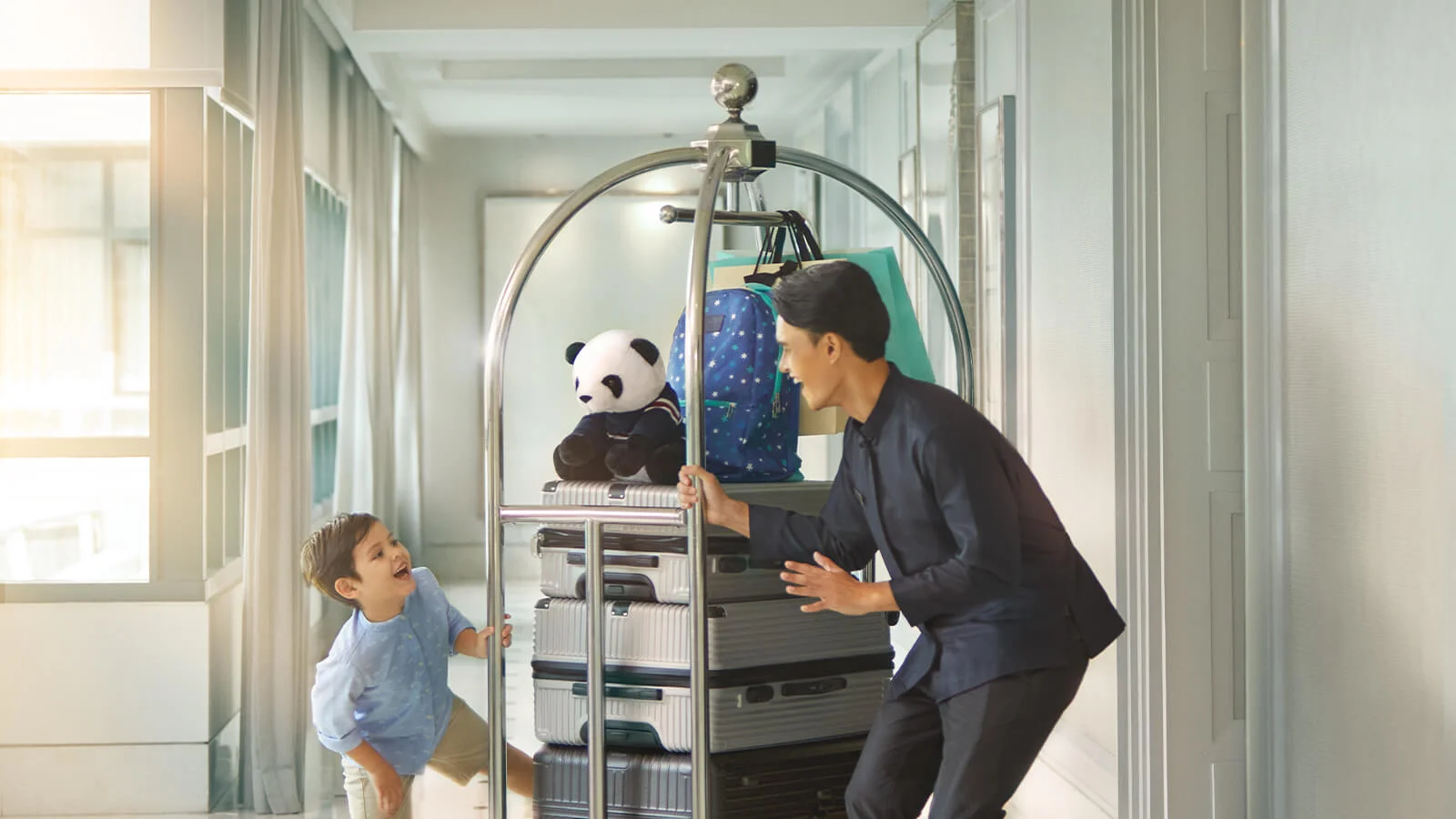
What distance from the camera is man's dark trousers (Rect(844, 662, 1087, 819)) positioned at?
165cm

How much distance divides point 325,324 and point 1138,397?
359 centimetres

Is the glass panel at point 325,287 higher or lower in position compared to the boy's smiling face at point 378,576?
higher

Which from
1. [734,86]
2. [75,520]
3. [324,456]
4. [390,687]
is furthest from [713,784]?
[324,456]

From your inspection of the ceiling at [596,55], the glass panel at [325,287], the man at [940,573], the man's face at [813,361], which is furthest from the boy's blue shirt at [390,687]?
the glass panel at [325,287]

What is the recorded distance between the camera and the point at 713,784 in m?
1.96

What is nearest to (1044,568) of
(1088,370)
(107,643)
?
(1088,370)

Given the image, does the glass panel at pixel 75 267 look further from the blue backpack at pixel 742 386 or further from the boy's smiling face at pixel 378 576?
the blue backpack at pixel 742 386

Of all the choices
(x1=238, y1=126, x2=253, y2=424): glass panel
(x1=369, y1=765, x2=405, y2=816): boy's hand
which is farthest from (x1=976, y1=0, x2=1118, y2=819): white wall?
(x1=238, y1=126, x2=253, y2=424): glass panel

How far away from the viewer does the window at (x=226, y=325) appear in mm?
3305

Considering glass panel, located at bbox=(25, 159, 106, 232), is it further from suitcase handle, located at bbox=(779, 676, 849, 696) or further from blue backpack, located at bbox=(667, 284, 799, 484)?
suitcase handle, located at bbox=(779, 676, 849, 696)

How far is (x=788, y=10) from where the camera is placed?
4410mm

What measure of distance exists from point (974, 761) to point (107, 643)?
2388 millimetres

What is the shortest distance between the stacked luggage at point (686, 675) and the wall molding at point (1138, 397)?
2.45 ft

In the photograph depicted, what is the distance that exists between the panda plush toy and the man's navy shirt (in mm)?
453
